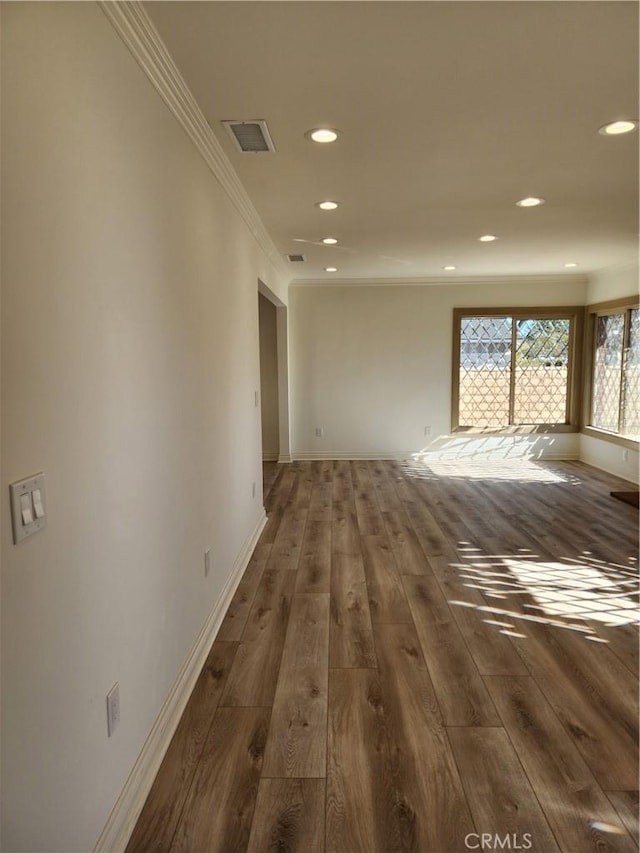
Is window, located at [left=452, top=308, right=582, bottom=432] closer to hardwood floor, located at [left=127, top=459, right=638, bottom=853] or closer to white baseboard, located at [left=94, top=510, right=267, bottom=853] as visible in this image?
hardwood floor, located at [left=127, top=459, right=638, bottom=853]

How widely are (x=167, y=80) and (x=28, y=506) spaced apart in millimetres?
1681

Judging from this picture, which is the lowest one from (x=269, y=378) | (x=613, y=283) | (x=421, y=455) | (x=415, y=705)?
(x=415, y=705)

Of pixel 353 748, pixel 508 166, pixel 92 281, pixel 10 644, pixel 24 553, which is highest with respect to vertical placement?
pixel 508 166

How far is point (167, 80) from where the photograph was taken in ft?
6.41

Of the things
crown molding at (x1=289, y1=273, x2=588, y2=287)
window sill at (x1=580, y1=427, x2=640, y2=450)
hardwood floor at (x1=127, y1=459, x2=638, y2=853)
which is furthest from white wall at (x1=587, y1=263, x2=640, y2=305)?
hardwood floor at (x1=127, y1=459, x2=638, y2=853)

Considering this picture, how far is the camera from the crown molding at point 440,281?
7094mm

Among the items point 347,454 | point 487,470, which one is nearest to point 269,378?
point 347,454

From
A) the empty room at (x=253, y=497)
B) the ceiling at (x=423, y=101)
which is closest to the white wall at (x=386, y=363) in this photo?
the empty room at (x=253, y=497)

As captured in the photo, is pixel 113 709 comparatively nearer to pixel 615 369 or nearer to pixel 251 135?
pixel 251 135

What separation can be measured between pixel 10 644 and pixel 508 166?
3.23 meters

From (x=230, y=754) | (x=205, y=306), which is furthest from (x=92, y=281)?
(x=230, y=754)

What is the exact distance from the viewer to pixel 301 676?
2.37 metres

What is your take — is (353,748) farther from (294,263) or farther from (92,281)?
(294,263)

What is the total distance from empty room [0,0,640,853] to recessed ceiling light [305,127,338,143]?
32 millimetres
